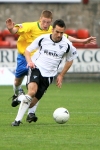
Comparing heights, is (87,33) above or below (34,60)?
below

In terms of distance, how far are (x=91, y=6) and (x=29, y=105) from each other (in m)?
21.9

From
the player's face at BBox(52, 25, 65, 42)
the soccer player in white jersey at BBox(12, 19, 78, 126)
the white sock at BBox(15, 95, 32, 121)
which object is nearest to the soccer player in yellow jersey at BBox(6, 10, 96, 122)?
the soccer player in white jersey at BBox(12, 19, 78, 126)

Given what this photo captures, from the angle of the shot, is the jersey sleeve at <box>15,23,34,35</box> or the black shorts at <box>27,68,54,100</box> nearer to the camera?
the black shorts at <box>27,68,54,100</box>

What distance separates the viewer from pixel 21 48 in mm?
15312

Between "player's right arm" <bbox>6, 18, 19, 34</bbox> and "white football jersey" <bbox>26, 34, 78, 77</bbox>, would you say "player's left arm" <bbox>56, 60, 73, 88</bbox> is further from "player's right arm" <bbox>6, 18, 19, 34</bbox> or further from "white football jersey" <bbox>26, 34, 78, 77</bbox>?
"player's right arm" <bbox>6, 18, 19, 34</bbox>

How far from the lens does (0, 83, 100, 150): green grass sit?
9570 millimetres

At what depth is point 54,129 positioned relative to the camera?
1141 cm

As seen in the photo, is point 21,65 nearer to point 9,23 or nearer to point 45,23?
point 45,23

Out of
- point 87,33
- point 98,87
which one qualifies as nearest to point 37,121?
point 98,87

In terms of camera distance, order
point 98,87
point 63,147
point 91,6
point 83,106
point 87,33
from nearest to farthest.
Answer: point 63,147, point 83,106, point 98,87, point 87,33, point 91,6

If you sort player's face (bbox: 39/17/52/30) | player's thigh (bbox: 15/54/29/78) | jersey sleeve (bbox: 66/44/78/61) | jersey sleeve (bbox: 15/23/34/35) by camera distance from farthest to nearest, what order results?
1. player's thigh (bbox: 15/54/29/78)
2. jersey sleeve (bbox: 15/23/34/35)
3. player's face (bbox: 39/17/52/30)
4. jersey sleeve (bbox: 66/44/78/61)

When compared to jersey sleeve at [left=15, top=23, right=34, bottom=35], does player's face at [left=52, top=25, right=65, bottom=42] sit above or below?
above

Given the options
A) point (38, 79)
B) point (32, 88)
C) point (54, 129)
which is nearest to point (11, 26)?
point (38, 79)

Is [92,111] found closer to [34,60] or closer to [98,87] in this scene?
[34,60]
